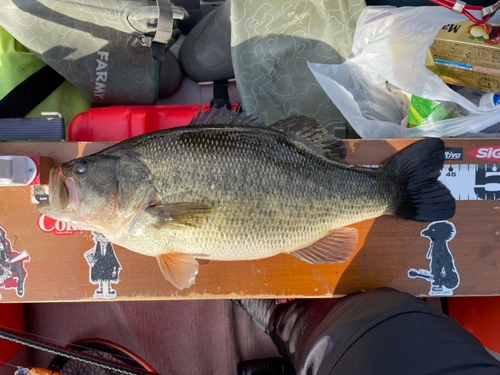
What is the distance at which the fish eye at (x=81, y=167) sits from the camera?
91 centimetres

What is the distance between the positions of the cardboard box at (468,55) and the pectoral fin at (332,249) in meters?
0.79

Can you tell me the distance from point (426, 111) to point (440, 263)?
646 mm

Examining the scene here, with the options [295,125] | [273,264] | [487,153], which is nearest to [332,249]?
[273,264]

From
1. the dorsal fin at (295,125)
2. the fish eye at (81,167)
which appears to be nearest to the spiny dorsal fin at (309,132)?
the dorsal fin at (295,125)

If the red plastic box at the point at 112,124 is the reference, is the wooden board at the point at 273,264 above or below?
below

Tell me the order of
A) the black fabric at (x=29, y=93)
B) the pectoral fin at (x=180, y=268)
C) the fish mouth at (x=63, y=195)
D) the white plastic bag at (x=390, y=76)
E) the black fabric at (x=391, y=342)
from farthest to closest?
the black fabric at (x=29, y=93) < the white plastic bag at (x=390, y=76) < the pectoral fin at (x=180, y=268) < the fish mouth at (x=63, y=195) < the black fabric at (x=391, y=342)

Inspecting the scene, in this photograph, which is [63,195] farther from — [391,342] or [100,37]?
[391,342]

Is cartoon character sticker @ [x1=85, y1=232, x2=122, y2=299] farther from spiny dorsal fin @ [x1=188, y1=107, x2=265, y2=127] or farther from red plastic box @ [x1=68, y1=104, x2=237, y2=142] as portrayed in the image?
spiny dorsal fin @ [x1=188, y1=107, x2=265, y2=127]

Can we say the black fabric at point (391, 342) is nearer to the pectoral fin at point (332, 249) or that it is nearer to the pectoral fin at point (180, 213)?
the pectoral fin at point (332, 249)

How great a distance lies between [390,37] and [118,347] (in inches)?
83.9

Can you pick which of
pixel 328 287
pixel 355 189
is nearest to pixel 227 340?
pixel 328 287

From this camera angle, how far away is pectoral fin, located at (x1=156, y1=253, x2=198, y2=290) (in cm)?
101

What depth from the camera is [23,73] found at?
4.28 ft

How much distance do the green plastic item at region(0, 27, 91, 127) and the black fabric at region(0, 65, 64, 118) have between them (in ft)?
0.06
